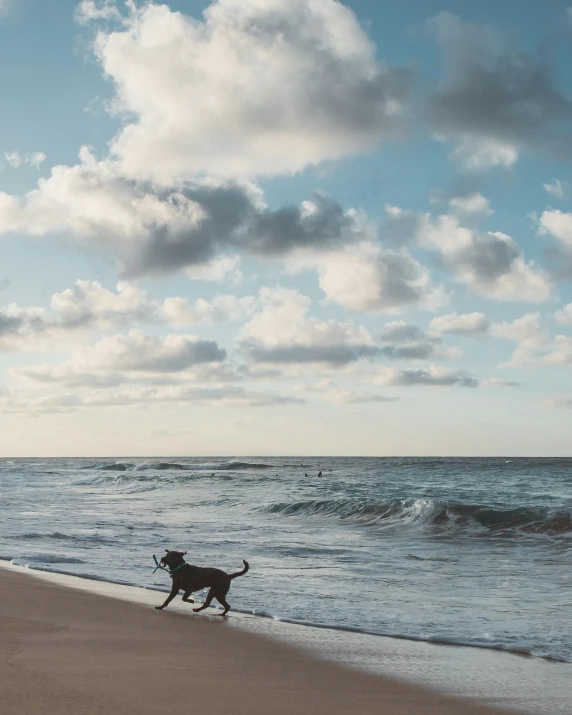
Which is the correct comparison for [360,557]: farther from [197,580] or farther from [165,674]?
[165,674]

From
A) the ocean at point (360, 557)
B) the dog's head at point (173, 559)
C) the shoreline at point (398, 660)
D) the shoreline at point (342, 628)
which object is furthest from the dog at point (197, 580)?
the ocean at point (360, 557)

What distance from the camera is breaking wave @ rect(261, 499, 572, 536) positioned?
59.9ft

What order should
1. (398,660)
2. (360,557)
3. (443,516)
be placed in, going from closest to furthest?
(398,660), (360,557), (443,516)

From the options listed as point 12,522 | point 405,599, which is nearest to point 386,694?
point 405,599

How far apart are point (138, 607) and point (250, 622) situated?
1.20 m

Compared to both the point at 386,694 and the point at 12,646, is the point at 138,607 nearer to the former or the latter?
the point at 12,646

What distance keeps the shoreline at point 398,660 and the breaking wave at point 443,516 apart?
11735 mm

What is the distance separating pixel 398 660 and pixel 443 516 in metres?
15.2

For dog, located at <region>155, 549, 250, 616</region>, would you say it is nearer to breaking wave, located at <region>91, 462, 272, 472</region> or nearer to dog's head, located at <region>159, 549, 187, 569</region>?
dog's head, located at <region>159, 549, 187, 569</region>

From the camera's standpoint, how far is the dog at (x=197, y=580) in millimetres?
7277

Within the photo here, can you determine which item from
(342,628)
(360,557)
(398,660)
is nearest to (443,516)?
(360,557)

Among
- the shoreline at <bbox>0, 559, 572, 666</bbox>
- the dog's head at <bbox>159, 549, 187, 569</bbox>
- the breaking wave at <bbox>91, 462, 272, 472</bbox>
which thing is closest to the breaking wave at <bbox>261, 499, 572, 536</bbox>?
the shoreline at <bbox>0, 559, 572, 666</bbox>

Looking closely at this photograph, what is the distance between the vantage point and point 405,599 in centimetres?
841

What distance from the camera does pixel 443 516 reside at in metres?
20.2
